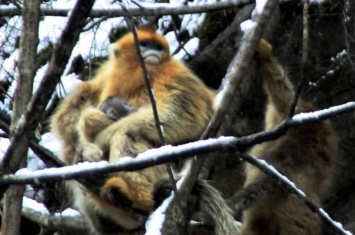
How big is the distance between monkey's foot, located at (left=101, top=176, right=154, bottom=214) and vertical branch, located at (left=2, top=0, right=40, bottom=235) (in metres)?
1.75

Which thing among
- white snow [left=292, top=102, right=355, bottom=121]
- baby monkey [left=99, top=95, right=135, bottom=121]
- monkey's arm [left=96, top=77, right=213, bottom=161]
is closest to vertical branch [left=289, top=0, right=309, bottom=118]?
white snow [left=292, top=102, right=355, bottom=121]

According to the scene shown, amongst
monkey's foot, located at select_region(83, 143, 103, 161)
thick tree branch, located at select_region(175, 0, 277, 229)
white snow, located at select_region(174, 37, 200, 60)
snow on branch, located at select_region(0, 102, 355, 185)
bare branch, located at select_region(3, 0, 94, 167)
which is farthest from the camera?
white snow, located at select_region(174, 37, 200, 60)

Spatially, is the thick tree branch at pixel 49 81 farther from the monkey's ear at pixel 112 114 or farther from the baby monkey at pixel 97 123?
the monkey's ear at pixel 112 114

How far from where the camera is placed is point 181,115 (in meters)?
6.14

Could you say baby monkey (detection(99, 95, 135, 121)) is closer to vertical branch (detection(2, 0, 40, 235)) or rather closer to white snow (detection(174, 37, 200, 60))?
white snow (detection(174, 37, 200, 60))

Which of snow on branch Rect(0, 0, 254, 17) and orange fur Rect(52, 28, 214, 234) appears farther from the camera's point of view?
snow on branch Rect(0, 0, 254, 17)

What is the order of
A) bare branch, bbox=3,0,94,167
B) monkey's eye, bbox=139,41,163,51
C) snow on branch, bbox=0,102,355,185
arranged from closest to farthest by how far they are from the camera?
1. bare branch, bbox=3,0,94,167
2. snow on branch, bbox=0,102,355,185
3. monkey's eye, bbox=139,41,163,51

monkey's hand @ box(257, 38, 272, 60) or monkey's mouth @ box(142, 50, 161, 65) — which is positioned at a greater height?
monkey's mouth @ box(142, 50, 161, 65)

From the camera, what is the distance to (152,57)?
639cm

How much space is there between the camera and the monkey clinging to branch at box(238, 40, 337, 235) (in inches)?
251

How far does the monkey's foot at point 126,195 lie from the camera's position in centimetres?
541

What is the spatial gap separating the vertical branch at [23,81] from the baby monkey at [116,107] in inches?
95.8

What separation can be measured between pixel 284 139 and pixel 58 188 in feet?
5.47

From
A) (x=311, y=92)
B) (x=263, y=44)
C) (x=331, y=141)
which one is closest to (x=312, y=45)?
(x=311, y=92)
